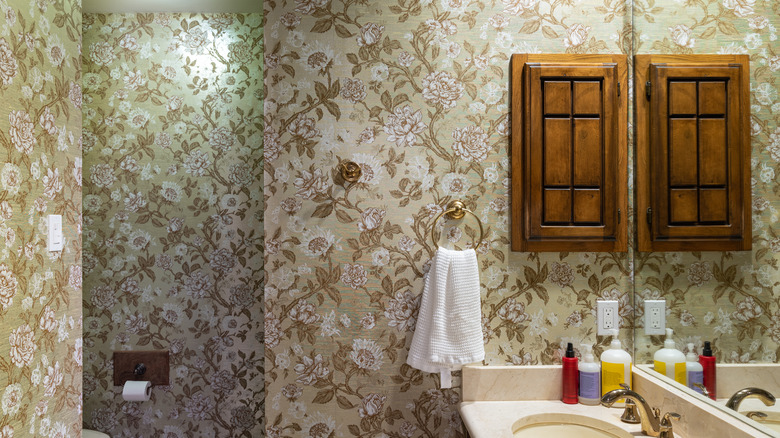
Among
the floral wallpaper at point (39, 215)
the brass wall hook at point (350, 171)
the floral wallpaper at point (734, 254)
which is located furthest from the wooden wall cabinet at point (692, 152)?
the floral wallpaper at point (39, 215)

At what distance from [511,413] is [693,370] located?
19.8 inches

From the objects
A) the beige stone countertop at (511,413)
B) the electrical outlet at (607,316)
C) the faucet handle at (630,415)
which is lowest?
the beige stone countertop at (511,413)

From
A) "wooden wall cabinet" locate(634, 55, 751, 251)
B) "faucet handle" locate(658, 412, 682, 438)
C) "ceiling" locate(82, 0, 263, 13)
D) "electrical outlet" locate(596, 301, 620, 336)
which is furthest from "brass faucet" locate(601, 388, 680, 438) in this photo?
"ceiling" locate(82, 0, 263, 13)

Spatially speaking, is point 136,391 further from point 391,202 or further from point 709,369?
point 709,369

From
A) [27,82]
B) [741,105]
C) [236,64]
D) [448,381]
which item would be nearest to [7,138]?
[27,82]

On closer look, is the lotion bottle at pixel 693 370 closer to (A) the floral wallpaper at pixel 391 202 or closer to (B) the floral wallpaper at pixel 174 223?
(A) the floral wallpaper at pixel 391 202

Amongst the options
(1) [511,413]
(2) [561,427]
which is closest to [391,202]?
(1) [511,413]

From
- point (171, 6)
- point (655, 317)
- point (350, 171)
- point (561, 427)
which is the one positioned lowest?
point (561, 427)

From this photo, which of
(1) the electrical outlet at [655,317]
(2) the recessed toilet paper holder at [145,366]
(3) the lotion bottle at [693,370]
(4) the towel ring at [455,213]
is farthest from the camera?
(2) the recessed toilet paper holder at [145,366]

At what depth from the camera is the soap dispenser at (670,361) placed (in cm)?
137

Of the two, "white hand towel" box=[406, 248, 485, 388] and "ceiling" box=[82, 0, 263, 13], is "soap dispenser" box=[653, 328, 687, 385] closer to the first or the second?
"white hand towel" box=[406, 248, 485, 388]

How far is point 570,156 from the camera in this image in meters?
1.55

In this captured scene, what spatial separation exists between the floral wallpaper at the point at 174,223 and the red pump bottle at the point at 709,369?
1.65 m

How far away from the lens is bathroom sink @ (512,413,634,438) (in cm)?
135
